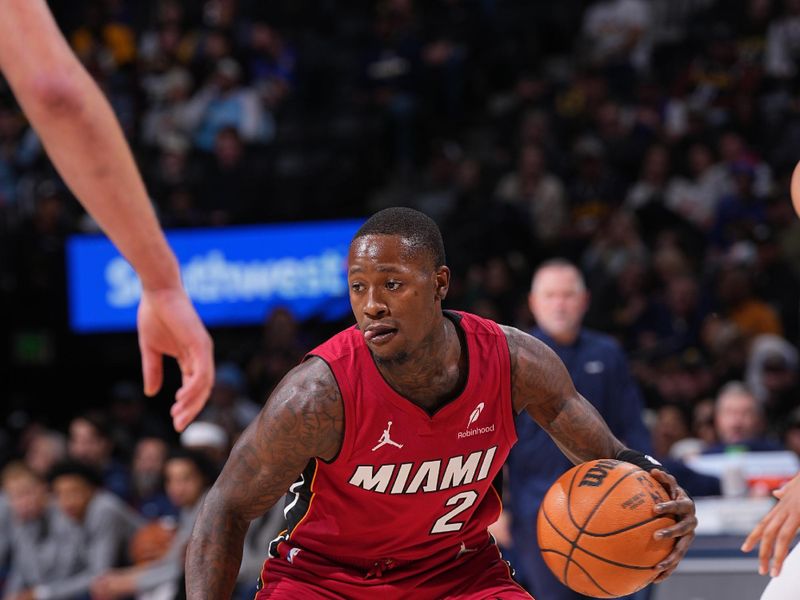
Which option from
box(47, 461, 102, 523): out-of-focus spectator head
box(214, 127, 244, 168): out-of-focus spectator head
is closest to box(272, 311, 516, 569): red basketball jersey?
box(47, 461, 102, 523): out-of-focus spectator head

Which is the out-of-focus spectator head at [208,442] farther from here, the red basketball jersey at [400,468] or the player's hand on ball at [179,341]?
the player's hand on ball at [179,341]

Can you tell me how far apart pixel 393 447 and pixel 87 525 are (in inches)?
234

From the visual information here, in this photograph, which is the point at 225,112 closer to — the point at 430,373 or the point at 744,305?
the point at 744,305

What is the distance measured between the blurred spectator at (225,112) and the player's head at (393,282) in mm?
10804

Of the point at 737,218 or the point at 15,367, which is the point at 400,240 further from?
the point at 15,367

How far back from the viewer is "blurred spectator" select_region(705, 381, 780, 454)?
7.91 m

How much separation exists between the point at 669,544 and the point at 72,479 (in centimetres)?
638

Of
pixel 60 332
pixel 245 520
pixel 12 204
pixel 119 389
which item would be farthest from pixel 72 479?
pixel 245 520

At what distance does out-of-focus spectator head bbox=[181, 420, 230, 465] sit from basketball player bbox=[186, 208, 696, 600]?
489 centimetres

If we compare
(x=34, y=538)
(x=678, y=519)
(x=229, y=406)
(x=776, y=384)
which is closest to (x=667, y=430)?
(x=776, y=384)

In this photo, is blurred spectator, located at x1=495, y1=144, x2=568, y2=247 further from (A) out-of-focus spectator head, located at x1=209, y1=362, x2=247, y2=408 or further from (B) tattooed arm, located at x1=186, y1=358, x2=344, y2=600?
(B) tattooed arm, located at x1=186, y1=358, x2=344, y2=600

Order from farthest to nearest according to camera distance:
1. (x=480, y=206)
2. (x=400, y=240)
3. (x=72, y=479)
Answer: (x=480, y=206) < (x=72, y=479) < (x=400, y=240)

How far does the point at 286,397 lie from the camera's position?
3.48 metres

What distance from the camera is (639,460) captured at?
3.75 metres
